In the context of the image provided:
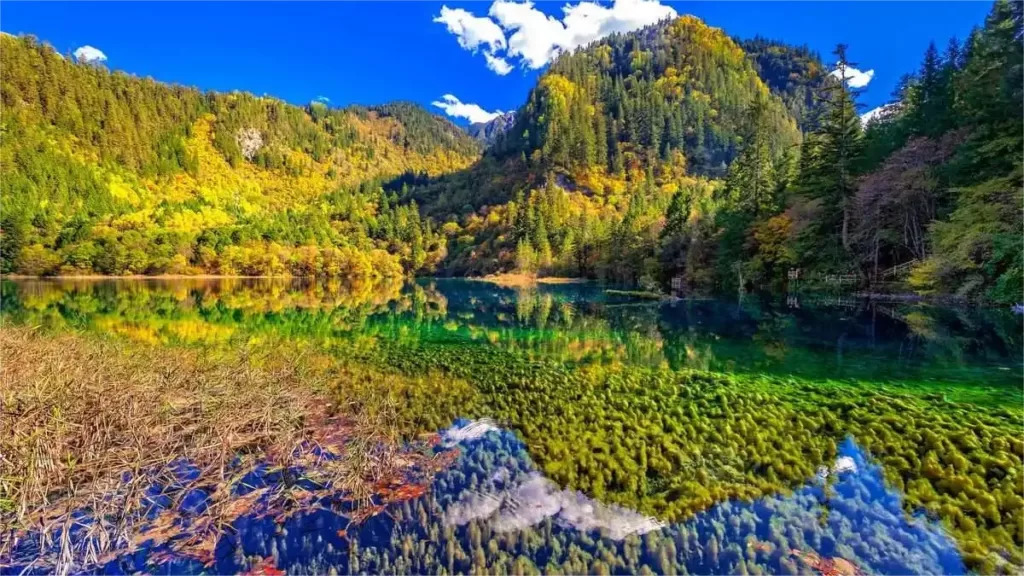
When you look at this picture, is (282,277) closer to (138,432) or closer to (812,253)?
(812,253)

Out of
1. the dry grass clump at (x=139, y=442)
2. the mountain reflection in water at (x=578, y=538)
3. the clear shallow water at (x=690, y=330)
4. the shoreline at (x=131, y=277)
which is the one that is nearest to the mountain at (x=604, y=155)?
the clear shallow water at (x=690, y=330)

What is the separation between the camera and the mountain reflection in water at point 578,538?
5.02 m

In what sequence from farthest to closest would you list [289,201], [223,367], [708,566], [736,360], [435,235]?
[289,201]
[435,235]
[736,360]
[223,367]
[708,566]

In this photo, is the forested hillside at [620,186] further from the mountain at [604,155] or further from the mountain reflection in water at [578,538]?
the mountain reflection in water at [578,538]

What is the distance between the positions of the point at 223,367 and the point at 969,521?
43.7 ft

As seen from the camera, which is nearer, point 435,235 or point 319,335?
point 319,335

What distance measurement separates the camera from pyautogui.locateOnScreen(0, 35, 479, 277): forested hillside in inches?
3354

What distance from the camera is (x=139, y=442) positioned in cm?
560

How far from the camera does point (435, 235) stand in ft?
435

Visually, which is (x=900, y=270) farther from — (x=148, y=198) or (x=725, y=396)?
(x=148, y=198)

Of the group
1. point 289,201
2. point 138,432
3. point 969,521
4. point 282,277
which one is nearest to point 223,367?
point 138,432

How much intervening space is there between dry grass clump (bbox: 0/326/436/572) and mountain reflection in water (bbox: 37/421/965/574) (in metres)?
0.59

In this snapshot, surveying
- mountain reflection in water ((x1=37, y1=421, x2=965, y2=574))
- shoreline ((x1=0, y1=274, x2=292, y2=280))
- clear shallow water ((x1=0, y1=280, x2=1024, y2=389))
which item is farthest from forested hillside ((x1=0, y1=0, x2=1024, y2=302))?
mountain reflection in water ((x1=37, y1=421, x2=965, y2=574))

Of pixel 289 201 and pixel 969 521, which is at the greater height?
pixel 289 201
